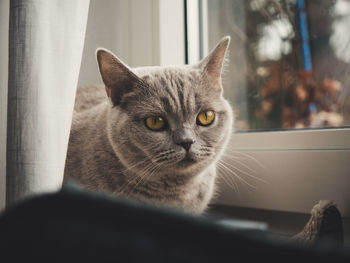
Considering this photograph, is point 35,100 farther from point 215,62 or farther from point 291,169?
point 291,169

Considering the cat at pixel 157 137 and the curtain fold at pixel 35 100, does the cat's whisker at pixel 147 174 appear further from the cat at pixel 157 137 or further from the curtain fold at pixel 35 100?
the curtain fold at pixel 35 100

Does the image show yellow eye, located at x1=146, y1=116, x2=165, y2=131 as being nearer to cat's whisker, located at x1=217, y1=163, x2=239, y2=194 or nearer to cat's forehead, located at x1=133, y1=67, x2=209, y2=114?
cat's forehead, located at x1=133, y1=67, x2=209, y2=114

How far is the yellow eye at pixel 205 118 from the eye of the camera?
990 millimetres

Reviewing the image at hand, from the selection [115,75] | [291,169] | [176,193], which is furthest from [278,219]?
[115,75]

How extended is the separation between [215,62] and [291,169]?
443 mm

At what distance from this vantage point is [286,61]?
1279 mm

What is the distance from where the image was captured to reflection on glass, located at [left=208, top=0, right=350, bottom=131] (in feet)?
3.74

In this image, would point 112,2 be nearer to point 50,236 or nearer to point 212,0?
point 212,0

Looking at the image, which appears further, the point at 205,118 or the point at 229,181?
the point at 229,181

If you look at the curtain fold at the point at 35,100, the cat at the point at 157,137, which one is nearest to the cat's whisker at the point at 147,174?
the cat at the point at 157,137

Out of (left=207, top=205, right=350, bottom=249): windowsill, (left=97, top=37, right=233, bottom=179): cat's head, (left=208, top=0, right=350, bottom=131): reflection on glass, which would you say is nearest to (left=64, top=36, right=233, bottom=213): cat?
(left=97, top=37, right=233, bottom=179): cat's head

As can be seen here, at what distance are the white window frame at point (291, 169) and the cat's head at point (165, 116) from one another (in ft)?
0.69

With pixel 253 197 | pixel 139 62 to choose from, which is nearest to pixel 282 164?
pixel 253 197

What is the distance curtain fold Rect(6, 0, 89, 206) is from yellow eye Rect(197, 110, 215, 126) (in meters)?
0.41
